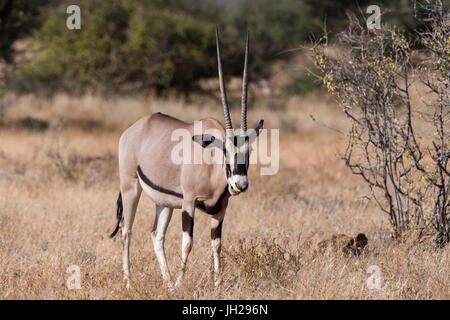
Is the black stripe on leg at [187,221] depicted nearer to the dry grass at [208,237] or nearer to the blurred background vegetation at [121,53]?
the dry grass at [208,237]

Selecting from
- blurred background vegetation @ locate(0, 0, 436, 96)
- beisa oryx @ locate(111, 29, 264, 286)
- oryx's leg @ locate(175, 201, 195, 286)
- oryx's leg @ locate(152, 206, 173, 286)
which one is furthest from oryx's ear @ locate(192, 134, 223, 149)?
blurred background vegetation @ locate(0, 0, 436, 96)

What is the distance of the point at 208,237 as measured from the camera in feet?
22.8

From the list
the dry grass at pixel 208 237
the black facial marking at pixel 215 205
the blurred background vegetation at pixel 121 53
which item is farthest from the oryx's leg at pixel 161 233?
the blurred background vegetation at pixel 121 53

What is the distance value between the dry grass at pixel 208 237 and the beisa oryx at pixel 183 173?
33 centimetres

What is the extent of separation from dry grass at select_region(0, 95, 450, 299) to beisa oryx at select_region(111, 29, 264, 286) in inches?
13.0

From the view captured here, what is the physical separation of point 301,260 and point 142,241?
1.91 m

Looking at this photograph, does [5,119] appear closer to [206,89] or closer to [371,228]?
[206,89]

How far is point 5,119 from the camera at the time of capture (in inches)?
624

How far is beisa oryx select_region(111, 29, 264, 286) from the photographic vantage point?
15.2ft

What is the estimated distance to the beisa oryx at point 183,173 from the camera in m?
4.63

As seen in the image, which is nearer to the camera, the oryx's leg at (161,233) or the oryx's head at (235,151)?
the oryx's head at (235,151)

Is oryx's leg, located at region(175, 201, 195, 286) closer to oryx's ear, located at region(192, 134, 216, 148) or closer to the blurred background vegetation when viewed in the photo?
oryx's ear, located at region(192, 134, 216, 148)

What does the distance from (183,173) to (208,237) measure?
2030 millimetres

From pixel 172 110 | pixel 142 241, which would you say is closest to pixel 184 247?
pixel 142 241
